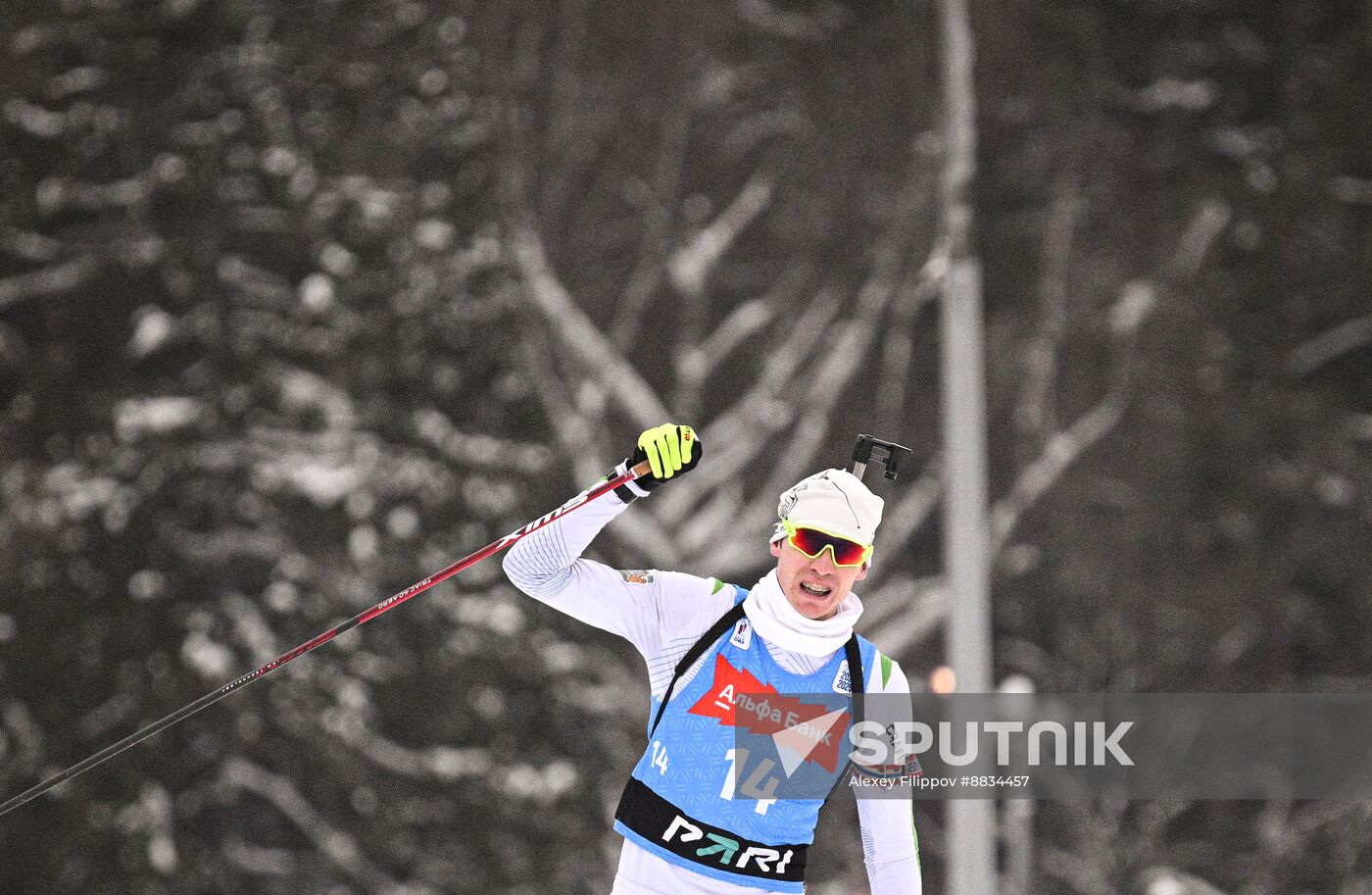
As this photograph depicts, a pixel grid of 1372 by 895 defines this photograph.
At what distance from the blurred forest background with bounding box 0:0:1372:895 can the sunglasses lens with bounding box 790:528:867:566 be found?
6809 mm

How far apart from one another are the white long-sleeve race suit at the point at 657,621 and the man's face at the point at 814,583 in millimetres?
137

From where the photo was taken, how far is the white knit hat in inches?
142

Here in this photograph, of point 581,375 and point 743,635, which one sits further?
point 581,375

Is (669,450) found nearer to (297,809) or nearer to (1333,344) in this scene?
(297,809)

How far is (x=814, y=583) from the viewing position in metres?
3.61

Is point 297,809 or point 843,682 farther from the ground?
point 297,809

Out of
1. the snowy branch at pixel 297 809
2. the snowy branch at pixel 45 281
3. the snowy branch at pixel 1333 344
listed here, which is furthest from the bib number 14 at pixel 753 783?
the snowy branch at pixel 1333 344

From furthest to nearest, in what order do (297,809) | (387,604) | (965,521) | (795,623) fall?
1. (297,809)
2. (965,521)
3. (387,604)
4. (795,623)

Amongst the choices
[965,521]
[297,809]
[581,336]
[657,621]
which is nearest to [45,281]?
[581,336]

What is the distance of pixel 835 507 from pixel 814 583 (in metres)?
0.20

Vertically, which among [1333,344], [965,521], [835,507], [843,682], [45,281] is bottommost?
[843,682]

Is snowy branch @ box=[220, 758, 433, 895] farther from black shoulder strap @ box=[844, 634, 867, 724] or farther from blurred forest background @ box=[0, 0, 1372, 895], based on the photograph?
black shoulder strap @ box=[844, 634, 867, 724]

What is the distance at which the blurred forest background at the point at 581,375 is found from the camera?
10.3 metres

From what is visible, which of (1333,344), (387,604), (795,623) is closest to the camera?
(795,623)
